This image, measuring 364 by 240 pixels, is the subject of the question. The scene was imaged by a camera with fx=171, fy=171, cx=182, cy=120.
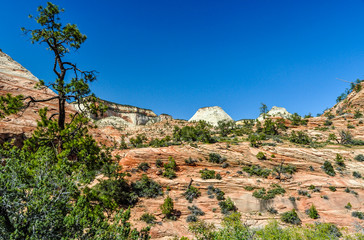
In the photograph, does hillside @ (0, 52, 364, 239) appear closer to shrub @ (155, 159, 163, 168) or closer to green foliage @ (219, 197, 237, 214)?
shrub @ (155, 159, 163, 168)

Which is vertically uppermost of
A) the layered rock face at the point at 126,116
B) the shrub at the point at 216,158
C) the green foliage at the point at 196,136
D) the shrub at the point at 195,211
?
the layered rock face at the point at 126,116

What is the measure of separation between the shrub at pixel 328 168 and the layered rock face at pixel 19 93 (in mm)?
41724

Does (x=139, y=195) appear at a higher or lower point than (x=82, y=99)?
lower

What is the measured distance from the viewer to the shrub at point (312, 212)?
69.8ft

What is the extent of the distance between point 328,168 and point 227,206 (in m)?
19.5

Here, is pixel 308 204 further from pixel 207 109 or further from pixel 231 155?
pixel 207 109

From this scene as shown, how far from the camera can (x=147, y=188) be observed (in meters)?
23.6

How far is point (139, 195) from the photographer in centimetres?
2277

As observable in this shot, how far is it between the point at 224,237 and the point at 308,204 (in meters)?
20.2

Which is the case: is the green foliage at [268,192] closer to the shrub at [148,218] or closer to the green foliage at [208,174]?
the green foliage at [208,174]

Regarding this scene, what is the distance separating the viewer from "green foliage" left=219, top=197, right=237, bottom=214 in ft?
70.9

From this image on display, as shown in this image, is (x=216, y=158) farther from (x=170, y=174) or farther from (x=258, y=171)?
(x=170, y=174)

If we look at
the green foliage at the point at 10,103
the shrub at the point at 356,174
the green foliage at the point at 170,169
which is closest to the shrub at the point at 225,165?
the green foliage at the point at 170,169

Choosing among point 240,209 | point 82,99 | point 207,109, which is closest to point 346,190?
point 240,209
